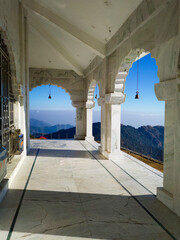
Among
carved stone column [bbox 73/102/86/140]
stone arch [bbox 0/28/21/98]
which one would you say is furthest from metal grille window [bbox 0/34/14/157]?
carved stone column [bbox 73/102/86/140]

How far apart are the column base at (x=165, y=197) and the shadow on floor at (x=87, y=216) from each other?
0.09 meters

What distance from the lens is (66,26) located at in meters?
6.48

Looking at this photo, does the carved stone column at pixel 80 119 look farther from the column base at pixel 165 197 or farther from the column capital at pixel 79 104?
the column base at pixel 165 197

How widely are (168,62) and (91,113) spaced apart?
865 cm

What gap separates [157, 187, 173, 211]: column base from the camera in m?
3.30

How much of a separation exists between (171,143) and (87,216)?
173cm

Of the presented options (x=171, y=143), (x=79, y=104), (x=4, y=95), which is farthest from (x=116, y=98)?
(x=79, y=104)

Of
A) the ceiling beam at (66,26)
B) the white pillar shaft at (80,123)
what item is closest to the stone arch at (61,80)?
Result: the white pillar shaft at (80,123)

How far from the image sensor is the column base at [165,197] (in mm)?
3297

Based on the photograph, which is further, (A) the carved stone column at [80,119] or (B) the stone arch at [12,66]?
(A) the carved stone column at [80,119]

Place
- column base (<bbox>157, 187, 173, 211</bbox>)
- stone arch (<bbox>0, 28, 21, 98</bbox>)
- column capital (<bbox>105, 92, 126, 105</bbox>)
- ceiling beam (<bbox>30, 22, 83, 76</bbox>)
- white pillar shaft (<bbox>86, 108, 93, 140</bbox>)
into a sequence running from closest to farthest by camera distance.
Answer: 1. column base (<bbox>157, 187, 173, 211</bbox>)
2. stone arch (<bbox>0, 28, 21, 98</bbox>)
3. column capital (<bbox>105, 92, 126, 105</bbox>)
4. ceiling beam (<bbox>30, 22, 83, 76</bbox>)
5. white pillar shaft (<bbox>86, 108, 93, 140</bbox>)

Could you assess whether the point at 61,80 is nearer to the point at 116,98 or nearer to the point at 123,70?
the point at 116,98

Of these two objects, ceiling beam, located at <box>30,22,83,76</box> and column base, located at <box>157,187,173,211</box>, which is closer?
column base, located at <box>157,187,173,211</box>

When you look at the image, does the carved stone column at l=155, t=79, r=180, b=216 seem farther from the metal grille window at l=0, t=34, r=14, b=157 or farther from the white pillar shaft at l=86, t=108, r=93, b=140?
the white pillar shaft at l=86, t=108, r=93, b=140
